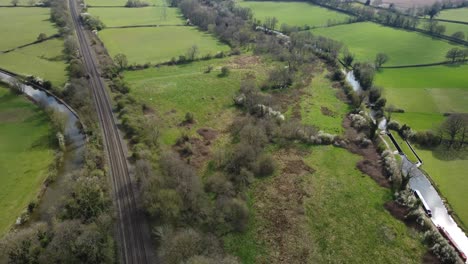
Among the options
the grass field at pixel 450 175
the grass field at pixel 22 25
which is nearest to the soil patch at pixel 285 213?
the grass field at pixel 450 175

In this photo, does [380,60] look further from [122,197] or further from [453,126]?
[122,197]

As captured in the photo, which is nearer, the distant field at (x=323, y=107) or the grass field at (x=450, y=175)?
the grass field at (x=450, y=175)

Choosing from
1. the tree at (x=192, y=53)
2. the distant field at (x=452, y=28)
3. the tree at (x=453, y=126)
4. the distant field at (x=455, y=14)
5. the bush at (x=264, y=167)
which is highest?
the distant field at (x=455, y=14)

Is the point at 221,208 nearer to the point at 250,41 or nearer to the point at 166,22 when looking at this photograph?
the point at 250,41

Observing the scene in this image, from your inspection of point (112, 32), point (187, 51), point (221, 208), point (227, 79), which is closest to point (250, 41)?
point (187, 51)

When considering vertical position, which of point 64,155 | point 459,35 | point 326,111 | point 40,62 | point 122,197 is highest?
point 459,35

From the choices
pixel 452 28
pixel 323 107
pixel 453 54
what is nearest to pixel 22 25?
pixel 323 107

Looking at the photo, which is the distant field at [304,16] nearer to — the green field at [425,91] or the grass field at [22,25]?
the green field at [425,91]
